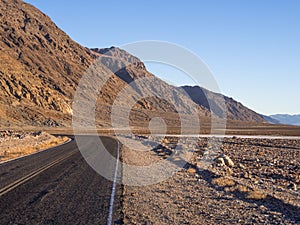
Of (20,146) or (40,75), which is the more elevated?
(40,75)

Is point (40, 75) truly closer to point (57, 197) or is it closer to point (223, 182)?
point (223, 182)

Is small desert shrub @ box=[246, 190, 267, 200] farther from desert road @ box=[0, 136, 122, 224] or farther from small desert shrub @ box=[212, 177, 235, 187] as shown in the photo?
desert road @ box=[0, 136, 122, 224]

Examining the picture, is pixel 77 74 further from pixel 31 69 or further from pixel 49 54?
pixel 31 69

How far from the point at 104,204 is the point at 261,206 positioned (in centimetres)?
424

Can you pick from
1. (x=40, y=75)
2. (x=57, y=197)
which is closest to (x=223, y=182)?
(x=57, y=197)

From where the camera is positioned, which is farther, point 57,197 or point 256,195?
point 256,195

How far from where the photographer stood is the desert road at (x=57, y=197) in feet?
31.2

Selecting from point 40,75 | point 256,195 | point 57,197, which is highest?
point 40,75

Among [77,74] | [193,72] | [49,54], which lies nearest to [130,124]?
[77,74]

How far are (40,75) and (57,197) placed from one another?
11680 centimetres

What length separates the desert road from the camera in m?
9.51

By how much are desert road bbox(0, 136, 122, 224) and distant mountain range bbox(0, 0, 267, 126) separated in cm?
7475

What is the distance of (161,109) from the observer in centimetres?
18338

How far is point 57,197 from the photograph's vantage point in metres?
12.1
